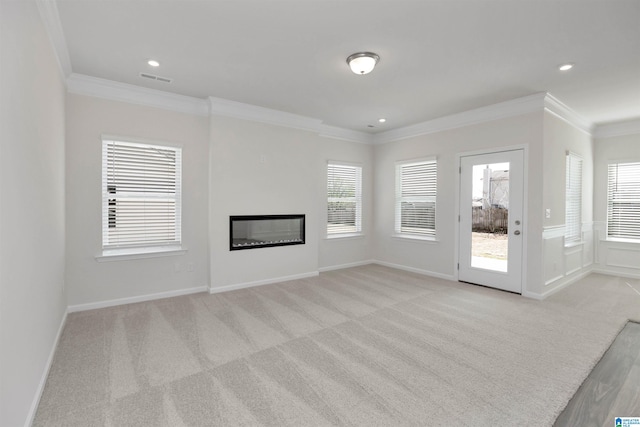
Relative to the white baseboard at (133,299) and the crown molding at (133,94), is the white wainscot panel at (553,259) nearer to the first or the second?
the white baseboard at (133,299)

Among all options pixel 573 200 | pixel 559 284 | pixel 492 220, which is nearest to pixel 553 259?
pixel 559 284

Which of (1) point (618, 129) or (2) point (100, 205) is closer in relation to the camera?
(2) point (100, 205)

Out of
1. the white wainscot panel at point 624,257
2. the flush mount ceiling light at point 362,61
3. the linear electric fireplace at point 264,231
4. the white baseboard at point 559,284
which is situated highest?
the flush mount ceiling light at point 362,61

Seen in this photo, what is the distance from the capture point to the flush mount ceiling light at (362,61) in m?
2.99

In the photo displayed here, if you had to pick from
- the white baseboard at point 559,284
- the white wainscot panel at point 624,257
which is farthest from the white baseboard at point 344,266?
the white wainscot panel at point 624,257

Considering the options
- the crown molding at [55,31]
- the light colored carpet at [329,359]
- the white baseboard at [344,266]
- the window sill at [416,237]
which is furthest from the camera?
the white baseboard at [344,266]

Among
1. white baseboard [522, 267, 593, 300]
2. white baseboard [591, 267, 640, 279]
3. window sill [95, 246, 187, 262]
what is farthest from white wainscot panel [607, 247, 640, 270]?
window sill [95, 246, 187, 262]

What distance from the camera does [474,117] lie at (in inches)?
191

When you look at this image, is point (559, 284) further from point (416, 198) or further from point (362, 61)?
point (362, 61)

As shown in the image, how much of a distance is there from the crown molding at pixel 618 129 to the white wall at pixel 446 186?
262 centimetres

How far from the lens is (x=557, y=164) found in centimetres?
451

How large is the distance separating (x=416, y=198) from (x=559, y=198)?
84.8 inches

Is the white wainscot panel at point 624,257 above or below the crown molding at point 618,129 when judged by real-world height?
below

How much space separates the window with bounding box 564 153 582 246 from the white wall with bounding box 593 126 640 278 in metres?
0.84
